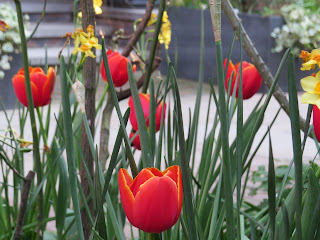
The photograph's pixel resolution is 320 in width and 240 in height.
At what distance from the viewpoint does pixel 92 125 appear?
0.76 metres

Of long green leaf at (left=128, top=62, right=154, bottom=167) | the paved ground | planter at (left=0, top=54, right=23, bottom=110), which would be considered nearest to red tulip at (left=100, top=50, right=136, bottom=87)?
long green leaf at (left=128, top=62, right=154, bottom=167)

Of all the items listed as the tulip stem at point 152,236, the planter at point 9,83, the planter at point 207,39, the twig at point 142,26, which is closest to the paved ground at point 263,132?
the planter at point 9,83

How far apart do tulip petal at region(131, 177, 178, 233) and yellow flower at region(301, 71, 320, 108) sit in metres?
0.12

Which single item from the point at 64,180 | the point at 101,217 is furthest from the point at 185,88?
the point at 101,217

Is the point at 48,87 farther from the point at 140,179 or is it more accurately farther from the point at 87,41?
the point at 140,179

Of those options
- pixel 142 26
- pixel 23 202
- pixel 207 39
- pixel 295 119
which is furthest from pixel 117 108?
pixel 207 39

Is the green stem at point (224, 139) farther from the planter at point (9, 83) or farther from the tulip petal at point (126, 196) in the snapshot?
the planter at point (9, 83)

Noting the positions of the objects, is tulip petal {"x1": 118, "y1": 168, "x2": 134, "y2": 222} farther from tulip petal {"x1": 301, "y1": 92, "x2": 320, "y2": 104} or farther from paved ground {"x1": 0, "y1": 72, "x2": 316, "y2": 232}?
paved ground {"x1": 0, "y1": 72, "x2": 316, "y2": 232}

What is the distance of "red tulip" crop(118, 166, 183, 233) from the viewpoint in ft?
1.42

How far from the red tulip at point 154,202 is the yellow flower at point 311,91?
0.12 meters

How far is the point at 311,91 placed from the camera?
17.3 inches

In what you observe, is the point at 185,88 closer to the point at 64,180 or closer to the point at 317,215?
the point at 64,180

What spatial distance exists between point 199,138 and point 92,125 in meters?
1.88

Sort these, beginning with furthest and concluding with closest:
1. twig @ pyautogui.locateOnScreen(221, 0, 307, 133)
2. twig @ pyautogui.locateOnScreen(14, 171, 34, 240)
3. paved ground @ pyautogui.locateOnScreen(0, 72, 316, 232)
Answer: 1. paved ground @ pyautogui.locateOnScreen(0, 72, 316, 232)
2. twig @ pyautogui.locateOnScreen(221, 0, 307, 133)
3. twig @ pyautogui.locateOnScreen(14, 171, 34, 240)
